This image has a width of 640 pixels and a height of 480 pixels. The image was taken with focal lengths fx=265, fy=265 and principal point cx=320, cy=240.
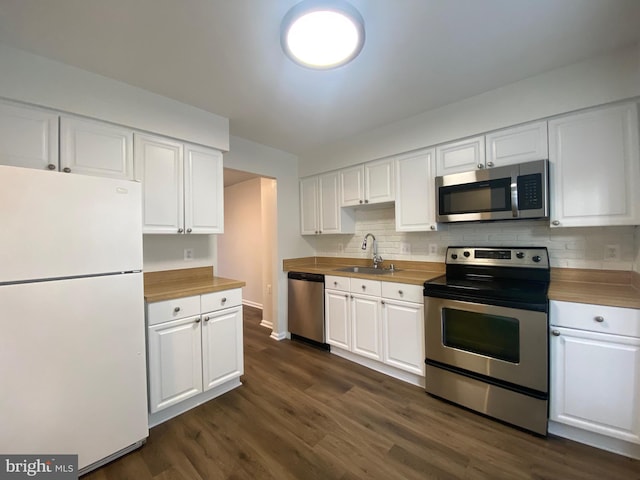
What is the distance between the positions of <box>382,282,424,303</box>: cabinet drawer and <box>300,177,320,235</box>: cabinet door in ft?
4.55

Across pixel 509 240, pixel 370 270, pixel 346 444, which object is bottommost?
pixel 346 444

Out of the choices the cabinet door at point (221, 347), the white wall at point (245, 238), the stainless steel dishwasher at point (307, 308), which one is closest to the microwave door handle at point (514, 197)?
the stainless steel dishwasher at point (307, 308)

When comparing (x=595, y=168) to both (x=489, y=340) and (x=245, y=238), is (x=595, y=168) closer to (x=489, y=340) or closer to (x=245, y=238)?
(x=489, y=340)

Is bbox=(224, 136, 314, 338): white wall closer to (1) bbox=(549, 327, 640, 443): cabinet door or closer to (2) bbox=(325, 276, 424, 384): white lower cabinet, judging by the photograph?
(2) bbox=(325, 276, 424, 384): white lower cabinet

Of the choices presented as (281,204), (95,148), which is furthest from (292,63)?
(281,204)

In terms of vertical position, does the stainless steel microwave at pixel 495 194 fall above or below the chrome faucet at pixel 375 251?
above

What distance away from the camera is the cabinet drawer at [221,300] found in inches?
84.6

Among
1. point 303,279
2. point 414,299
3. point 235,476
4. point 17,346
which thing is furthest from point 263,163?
point 235,476

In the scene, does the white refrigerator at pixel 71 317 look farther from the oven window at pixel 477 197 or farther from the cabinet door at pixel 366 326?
the oven window at pixel 477 197

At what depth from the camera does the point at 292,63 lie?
5.78ft

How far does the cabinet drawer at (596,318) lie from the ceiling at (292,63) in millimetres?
1634

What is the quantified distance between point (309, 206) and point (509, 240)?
232 cm

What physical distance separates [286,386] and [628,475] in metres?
2.20

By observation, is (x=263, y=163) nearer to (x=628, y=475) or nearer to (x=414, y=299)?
(x=414, y=299)
